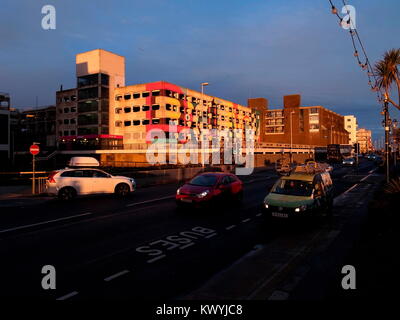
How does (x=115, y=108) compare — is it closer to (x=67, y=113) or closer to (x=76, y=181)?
(x=67, y=113)

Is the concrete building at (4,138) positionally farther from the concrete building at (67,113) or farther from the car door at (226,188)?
the car door at (226,188)

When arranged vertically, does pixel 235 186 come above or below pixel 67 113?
below

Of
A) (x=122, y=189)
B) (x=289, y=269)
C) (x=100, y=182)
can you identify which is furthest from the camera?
(x=122, y=189)

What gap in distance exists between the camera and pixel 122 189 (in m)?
17.4

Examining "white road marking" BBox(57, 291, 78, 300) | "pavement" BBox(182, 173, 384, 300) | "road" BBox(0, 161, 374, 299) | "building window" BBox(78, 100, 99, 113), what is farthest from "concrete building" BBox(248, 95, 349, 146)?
"white road marking" BBox(57, 291, 78, 300)

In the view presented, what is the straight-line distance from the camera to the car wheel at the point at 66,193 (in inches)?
600

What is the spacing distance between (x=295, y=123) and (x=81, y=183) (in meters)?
107

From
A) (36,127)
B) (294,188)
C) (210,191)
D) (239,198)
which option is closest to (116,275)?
(210,191)

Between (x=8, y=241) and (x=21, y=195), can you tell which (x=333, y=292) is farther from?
(x=21, y=195)

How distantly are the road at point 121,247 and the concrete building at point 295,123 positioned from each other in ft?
329

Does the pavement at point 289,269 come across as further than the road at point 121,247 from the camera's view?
No

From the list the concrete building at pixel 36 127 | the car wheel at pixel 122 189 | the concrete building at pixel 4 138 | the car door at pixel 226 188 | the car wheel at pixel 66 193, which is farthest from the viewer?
the concrete building at pixel 36 127

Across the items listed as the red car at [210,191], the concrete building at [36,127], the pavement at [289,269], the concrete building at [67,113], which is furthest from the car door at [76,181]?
the concrete building at [36,127]
